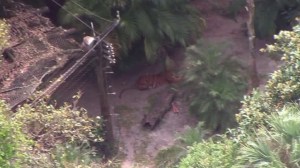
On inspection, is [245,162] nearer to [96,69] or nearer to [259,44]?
[96,69]

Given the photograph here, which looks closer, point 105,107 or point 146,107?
point 105,107

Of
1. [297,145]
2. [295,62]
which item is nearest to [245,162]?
[297,145]

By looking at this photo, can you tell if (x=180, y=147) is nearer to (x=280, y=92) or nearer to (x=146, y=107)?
(x=146, y=107)

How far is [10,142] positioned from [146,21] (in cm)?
676

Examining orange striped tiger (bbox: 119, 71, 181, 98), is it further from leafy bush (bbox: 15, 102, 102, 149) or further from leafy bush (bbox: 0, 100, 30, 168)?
leafy bush (bbox: 0, 100, 30, 168)

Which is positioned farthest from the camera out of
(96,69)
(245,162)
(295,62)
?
(96,69)

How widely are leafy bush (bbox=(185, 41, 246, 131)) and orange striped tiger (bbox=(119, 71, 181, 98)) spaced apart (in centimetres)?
120

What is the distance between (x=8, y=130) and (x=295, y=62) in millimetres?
4027

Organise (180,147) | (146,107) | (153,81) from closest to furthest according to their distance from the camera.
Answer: (180,147)
(146,107)
(153,81)

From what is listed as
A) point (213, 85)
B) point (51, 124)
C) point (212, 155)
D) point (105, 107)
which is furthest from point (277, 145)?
point (213, 85)

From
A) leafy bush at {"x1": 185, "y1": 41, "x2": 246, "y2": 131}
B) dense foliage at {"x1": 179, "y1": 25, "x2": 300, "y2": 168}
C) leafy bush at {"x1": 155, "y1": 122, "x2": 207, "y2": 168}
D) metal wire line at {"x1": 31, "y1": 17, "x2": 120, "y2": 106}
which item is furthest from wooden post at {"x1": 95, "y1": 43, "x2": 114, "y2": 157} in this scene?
dense foliage at {"x1": 179, "y1": 25, "x2": 300, "y2": 168}

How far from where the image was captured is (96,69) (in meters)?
13.2

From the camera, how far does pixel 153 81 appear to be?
16.4 metres

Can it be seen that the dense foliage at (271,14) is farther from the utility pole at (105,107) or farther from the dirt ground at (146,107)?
the utility pole at (105,107)
